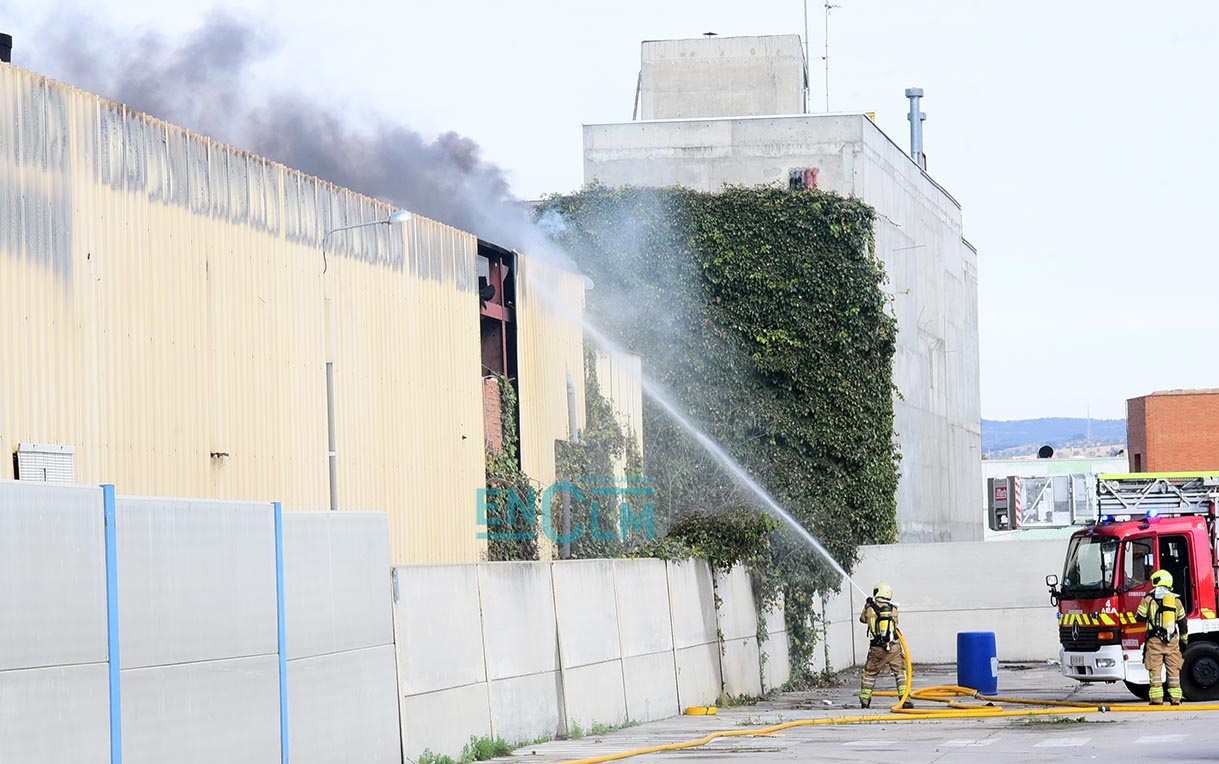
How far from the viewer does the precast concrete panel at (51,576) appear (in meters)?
8.72

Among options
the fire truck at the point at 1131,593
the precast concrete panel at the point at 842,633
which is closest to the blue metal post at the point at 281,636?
the fire truck at the point at 1131,593

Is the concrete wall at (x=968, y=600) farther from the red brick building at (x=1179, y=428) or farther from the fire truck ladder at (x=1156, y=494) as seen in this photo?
the red brick building at (x=1179, y=428)

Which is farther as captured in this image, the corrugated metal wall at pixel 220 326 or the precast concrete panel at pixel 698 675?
the precast concrete panel at pixel 698 675

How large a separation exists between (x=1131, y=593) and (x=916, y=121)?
31177 millimetres

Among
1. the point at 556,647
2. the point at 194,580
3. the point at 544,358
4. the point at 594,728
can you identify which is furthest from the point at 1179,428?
the point at 194,580

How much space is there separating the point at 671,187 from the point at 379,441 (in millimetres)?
16325

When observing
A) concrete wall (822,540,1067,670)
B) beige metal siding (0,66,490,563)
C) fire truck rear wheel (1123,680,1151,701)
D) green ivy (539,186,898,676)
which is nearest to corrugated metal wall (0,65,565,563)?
beige metal siding (0,66,490,563)

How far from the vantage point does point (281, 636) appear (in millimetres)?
11898

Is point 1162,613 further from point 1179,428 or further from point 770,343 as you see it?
point 1179,428

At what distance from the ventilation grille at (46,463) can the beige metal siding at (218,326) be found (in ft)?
0.36

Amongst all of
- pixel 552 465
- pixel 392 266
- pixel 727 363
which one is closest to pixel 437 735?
pixel 392 266

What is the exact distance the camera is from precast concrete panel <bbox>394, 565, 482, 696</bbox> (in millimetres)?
14000

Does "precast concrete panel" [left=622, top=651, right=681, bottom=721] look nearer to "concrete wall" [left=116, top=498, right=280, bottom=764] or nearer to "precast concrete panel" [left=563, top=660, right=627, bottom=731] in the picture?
"precast concrete panel" [left=563, top=660, right=627, bottom=731]

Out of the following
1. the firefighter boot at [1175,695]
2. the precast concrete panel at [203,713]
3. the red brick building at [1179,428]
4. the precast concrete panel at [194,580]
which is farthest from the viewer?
the red brick building at [1179,428]
